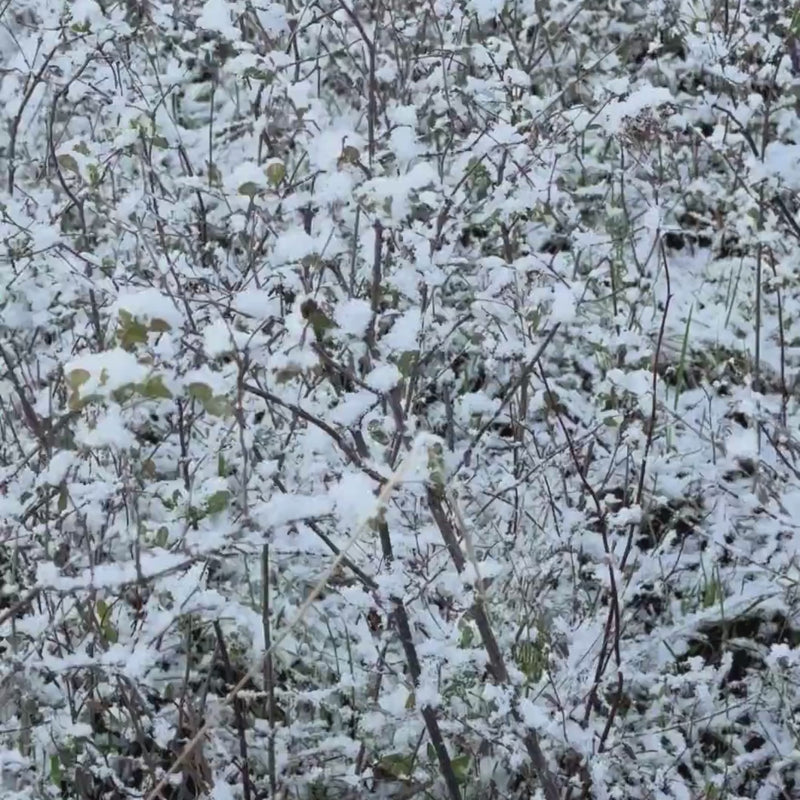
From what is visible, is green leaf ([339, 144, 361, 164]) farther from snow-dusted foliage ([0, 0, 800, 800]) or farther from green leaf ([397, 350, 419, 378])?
green leaf ([397, 350, 419, 378])

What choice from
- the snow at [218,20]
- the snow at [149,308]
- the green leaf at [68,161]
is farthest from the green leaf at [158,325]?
the snow at [218,20]

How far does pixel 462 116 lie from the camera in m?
3.43

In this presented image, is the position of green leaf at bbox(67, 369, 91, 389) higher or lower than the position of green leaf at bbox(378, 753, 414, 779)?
higher

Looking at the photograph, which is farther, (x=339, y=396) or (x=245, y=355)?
(x=339, y=396)

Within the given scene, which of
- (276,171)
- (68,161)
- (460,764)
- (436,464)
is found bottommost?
(460,764)

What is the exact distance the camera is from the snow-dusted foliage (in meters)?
2.05

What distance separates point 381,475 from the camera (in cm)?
195

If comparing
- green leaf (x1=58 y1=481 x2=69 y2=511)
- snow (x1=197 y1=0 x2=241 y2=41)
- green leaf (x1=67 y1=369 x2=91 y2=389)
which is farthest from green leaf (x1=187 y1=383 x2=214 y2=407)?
snow (x1=197 y1=0 x2=241 y2=41)

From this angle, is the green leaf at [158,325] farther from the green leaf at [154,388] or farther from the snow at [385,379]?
the snow at [385,379]

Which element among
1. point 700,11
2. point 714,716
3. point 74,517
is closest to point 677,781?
point 714,716

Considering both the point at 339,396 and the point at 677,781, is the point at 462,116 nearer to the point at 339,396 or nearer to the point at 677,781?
the point at 339,396

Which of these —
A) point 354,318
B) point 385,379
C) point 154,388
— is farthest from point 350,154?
point 154,388

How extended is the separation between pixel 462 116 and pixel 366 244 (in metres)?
1.22

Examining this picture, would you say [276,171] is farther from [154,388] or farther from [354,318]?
[154,388]
